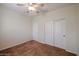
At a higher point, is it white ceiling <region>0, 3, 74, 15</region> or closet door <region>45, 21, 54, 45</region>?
white ceiling <region>0, 3, 74, 15</region>

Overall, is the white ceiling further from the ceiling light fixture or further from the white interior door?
the white interior door

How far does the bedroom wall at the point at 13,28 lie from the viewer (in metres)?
1.84

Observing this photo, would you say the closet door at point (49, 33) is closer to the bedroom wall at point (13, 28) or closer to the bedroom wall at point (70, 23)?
the bedroom wall at point (70, 23)

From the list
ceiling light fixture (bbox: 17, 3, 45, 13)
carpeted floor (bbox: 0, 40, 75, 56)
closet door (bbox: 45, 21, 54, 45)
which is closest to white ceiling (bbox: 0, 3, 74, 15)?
ceiling light fixture (bbox: 17, 3, 45, 13)

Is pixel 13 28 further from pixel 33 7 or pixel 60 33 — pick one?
pixel 60 33

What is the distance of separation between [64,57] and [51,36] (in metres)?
0.50

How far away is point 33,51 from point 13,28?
64 cm

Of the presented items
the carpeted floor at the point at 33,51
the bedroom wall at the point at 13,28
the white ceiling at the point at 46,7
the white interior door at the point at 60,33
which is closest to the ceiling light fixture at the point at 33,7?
the white ceiling at the point at 46,7

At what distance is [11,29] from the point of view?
6.23ft

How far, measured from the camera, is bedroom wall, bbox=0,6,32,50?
6.03 feet

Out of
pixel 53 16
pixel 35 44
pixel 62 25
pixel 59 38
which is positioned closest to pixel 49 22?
pixel 53 16

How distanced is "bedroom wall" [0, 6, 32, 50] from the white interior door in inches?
22.0

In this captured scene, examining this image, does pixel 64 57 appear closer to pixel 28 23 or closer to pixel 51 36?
pixel 51 36

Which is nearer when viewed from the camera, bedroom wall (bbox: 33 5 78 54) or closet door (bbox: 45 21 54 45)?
bedroom wall (bbox: 33 5 78 54)
